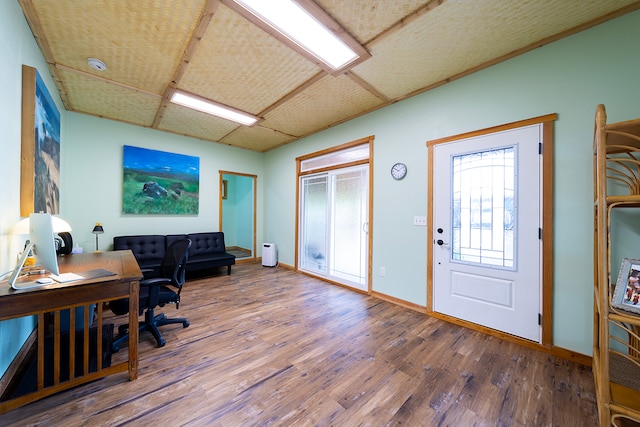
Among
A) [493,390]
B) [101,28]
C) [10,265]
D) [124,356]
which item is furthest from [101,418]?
[101,28]

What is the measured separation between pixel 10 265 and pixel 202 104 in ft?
8.56

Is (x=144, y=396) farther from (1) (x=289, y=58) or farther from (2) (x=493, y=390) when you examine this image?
(1) (x=289, y=58)

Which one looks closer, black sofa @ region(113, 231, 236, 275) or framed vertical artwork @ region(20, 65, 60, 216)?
framed vertical artwork @ region(20, 65, 60, 216)

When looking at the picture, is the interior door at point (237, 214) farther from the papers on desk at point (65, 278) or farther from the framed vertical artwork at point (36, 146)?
the papers on desk at point (65, 278)

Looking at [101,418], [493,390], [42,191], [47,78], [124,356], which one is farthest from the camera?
[47,78]

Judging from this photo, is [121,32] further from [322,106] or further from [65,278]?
[322,106]

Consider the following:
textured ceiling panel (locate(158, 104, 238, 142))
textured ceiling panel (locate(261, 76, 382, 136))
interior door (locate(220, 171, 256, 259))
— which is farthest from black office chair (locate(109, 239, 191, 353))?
interior door (locate(220, 171, 256, 259))

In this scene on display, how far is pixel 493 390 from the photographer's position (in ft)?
5.54

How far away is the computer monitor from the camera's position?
1362 millimetres

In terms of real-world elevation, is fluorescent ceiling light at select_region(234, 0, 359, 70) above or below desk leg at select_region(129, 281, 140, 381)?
above

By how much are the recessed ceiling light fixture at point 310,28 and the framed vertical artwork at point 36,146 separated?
1879 mm

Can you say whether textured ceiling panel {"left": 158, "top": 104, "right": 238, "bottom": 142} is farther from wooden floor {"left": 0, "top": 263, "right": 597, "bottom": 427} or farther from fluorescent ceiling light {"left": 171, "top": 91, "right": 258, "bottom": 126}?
wooden floor {"left": 0, "top": 263, "right": 597, "bottom": 427}

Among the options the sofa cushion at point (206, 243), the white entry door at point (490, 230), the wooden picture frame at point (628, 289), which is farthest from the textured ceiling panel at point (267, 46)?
the sofa cushion at point (206, 243)

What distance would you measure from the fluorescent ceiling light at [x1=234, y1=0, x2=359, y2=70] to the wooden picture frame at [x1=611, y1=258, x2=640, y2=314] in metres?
2.49
